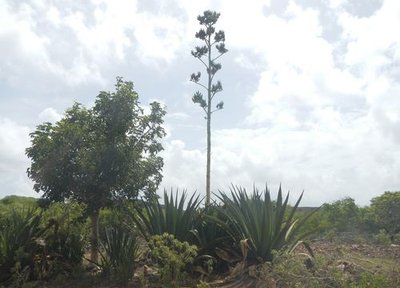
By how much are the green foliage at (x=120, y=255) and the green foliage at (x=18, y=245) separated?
3.97 ft

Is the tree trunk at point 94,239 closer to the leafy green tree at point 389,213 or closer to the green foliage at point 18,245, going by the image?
the green foliage at point 18,245

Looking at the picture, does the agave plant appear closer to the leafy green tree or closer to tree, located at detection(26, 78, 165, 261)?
tree, located at detection(26, 78, 165, 261)

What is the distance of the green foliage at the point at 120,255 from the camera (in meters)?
8.88

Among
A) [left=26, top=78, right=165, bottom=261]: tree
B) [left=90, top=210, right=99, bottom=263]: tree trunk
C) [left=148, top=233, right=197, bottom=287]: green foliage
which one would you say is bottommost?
[left=148, top=233, right=197, bottom=287]: green foliage

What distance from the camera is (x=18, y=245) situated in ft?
31.3

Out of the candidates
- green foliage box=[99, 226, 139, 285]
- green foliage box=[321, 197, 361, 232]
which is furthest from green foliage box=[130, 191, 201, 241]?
green foliage box=[321, 197, 361, 232]

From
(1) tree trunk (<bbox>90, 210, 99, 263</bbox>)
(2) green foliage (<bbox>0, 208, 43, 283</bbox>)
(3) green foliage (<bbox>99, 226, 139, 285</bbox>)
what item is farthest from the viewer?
(1) tree trunk (<bbox>90, 210, 99, 263</bbox>)

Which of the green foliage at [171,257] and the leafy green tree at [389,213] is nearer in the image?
the green foliage at [171,257]

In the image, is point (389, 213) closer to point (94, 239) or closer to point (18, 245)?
point (94, 239)

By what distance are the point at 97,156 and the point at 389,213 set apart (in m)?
11.6

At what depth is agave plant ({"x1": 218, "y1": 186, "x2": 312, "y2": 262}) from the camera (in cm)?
900

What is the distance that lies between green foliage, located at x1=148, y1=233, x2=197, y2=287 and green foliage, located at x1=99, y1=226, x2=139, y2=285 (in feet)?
2.22

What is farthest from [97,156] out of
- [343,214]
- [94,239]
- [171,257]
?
[343,214]

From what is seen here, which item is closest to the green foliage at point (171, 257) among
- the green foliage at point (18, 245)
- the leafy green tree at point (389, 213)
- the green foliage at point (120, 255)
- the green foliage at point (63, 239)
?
the green foliage at point (120, 255)
